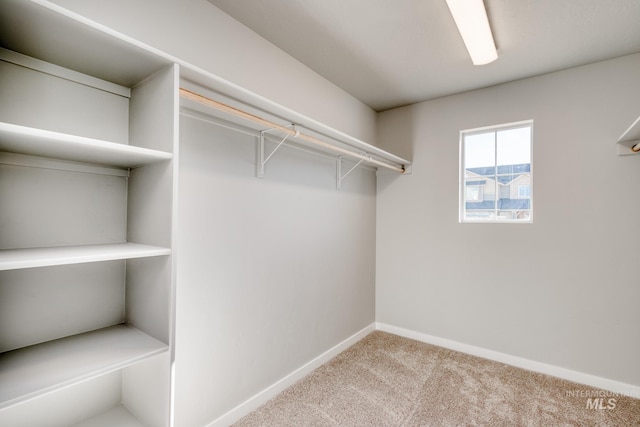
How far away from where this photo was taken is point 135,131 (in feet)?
4.35

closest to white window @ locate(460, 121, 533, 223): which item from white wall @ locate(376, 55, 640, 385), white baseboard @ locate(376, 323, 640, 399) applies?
white wall @ locate(376, 55, 640, 385)

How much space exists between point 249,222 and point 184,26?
1.17 metres

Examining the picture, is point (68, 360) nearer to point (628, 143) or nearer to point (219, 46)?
point (219, 46)

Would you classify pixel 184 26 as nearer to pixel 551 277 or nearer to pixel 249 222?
pixel 249 222

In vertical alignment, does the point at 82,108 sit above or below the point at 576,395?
above

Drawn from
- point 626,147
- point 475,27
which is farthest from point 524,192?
point 475,27

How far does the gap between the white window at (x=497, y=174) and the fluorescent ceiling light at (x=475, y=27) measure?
1011 mm

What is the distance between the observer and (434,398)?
2.20 metres

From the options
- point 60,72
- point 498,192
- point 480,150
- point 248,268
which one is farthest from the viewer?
point 480,150

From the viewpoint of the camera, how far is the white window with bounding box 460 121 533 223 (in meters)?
2.78

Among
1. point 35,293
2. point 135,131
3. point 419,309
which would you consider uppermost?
point 135,131

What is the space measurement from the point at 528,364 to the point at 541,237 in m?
1.12

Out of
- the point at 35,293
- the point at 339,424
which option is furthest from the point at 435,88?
the point at 35,293

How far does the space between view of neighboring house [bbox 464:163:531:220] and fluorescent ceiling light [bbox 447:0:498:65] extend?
116 centimetres
